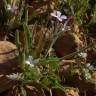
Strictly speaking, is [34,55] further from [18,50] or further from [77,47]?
[77,47]

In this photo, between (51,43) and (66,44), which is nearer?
(51,43)

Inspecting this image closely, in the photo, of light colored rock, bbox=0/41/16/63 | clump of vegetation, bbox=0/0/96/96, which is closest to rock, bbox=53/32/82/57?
clump of vegetation, bbox=0/0/96/96

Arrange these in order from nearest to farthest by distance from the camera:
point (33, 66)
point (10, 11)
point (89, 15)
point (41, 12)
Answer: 1. point (33, 66)
2. point (10, 11)
3. point (41, 12)
4. point (89, 15)

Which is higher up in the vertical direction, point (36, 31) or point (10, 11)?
point (10, 11)

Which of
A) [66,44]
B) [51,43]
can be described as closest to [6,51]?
[51,43]

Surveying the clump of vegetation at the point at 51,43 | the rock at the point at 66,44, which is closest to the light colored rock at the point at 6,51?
the clump of vegetation at the point at 51,43

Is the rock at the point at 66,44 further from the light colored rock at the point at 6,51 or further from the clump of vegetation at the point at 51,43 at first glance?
the light colored rock at the point at 6,51

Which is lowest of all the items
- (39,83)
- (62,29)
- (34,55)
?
(39,83)

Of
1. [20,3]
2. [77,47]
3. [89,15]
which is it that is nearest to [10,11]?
[20,3]

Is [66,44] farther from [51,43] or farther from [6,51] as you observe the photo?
[6,51]

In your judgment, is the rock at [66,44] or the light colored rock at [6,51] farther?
the rock at [66,44]

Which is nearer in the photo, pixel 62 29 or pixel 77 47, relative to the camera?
pixel 62 29
